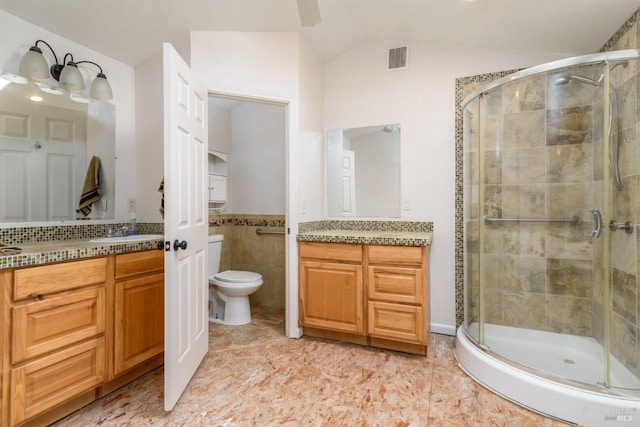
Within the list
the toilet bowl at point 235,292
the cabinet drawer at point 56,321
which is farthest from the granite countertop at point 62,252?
the toilet bowl at point 235,292

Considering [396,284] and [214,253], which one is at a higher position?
[214,253]

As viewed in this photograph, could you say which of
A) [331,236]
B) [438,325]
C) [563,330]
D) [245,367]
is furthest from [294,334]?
[563,330]

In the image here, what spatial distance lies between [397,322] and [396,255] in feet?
1.58

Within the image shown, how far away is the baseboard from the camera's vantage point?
8.15 feet

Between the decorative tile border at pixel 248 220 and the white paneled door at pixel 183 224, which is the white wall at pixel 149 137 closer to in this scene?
the white paneled door at pixel 183 224

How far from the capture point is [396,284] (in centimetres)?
210

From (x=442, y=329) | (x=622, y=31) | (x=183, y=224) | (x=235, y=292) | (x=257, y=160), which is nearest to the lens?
(x=183, y=224)

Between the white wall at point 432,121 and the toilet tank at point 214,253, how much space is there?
1.79 meters

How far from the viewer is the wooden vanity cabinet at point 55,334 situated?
1.28 meters

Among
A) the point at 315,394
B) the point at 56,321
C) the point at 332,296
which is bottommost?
the point at 315,394

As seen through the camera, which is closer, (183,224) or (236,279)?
(183,224)

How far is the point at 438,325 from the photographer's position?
253 centimetres

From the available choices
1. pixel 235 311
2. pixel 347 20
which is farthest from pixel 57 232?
pixel 347 20

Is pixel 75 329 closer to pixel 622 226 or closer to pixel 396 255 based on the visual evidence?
pixel 396 255
